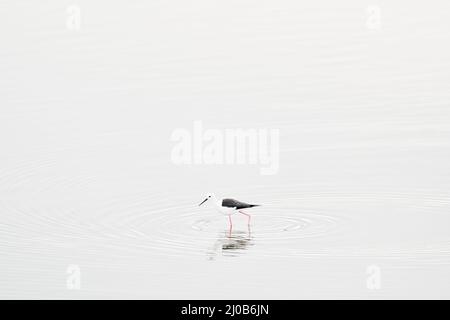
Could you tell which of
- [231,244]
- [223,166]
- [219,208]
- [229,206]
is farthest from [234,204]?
[223,166]

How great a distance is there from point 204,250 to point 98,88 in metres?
9.13

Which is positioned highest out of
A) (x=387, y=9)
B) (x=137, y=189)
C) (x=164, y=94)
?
(x=387, y=9)

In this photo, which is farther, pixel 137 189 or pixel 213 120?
pixel 213 120

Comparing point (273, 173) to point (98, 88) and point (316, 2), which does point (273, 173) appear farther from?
point (316, 2)

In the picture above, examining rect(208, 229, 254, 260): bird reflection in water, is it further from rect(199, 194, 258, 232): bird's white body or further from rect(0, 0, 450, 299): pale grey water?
rect(199, 194, 258, 232): bird's white body

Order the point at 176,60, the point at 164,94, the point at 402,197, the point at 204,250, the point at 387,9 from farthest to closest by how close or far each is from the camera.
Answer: the point at 387,9 → the point at 176,60 → the point at 164,94 → the point at 402,197 → the point at 204,250

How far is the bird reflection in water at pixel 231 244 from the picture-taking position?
1662 centimetres

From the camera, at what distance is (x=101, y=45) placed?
91.7 ft

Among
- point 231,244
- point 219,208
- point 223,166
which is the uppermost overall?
point 223,166

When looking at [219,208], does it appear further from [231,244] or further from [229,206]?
[231,244]

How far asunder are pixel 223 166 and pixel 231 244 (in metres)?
3.86

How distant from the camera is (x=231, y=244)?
17062mm

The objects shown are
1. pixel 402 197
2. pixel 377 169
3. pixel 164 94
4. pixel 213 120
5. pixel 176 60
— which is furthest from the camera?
pixel 176 60

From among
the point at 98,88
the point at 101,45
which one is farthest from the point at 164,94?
the point at 101,45
